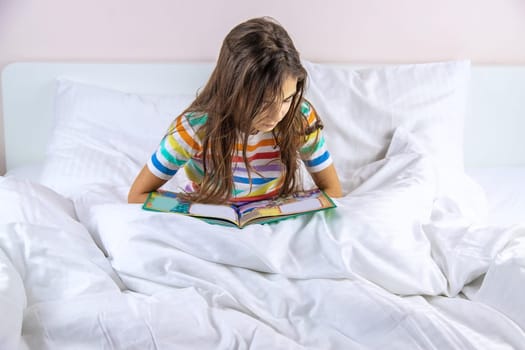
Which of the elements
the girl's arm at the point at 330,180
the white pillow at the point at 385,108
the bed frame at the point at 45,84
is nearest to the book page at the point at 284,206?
the girl's arm at the point at 330,180

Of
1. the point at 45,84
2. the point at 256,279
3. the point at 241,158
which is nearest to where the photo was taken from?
the point at 256,279

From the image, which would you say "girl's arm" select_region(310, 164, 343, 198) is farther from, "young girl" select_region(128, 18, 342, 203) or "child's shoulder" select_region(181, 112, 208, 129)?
"child's shoulder" select_region(181, 112, 208, 129)

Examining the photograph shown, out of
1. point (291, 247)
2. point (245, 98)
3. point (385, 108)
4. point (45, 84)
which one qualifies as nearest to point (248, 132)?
point (245, 98)

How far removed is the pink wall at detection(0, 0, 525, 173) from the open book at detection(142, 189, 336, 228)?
789 millimetres

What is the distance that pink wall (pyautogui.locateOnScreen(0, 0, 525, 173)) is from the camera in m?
2.11

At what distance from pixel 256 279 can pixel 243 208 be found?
0.20 meters

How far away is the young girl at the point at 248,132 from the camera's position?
141 centimetres

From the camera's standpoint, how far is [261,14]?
2.16 m

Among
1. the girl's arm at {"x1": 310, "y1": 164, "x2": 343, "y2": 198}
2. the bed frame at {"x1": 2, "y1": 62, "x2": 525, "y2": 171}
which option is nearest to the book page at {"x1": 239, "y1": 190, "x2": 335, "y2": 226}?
the girl's arm at {"x1": 310, "y1": 164, "x2": 343, "y2": 198}

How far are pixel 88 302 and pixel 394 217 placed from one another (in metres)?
0.65

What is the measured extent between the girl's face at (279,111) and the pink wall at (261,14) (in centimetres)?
77

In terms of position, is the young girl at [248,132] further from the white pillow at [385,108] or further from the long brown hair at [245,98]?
the white pillow at [385,108]

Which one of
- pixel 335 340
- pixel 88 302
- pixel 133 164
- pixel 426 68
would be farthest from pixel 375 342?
pixel 426 68

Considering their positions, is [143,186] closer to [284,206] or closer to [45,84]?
[284,206]
